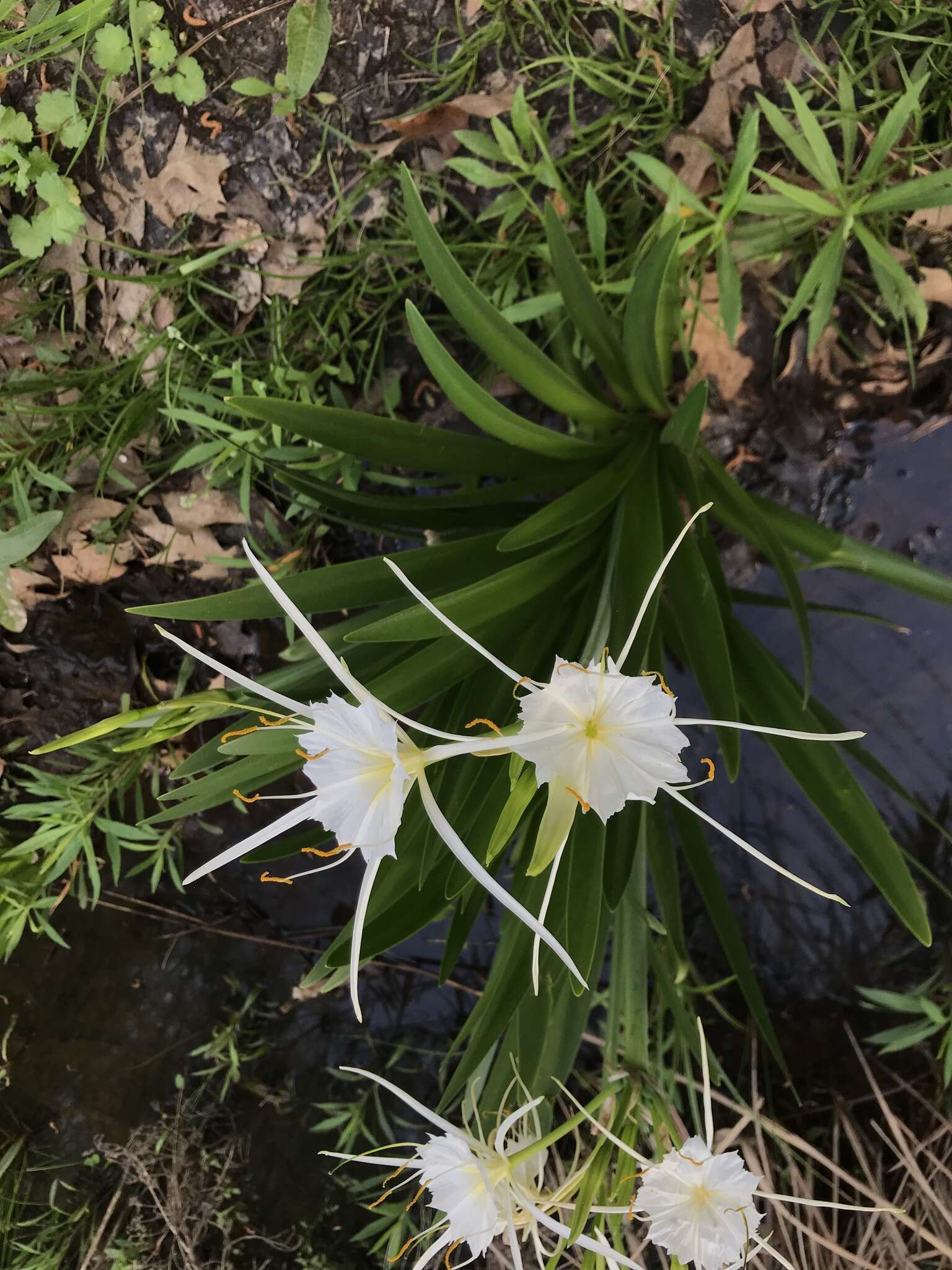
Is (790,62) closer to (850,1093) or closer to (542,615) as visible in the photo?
(542,615)

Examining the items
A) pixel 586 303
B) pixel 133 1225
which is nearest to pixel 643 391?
pixel 586 303

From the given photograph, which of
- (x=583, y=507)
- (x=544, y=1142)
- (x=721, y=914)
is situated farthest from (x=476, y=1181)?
(x=583, y=507)

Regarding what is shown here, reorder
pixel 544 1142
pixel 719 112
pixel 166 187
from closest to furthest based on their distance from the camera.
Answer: pixel 544 1142
pixel 719 112
pixel 166 187

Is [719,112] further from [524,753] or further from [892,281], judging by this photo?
[524,753]

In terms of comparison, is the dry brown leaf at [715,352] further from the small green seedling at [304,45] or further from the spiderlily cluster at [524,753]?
the spiderlily cluster at [524,753]

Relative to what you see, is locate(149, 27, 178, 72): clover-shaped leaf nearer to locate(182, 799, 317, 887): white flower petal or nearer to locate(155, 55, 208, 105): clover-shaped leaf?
locate(155, 55, 208, 105): clover-shaped leaf
